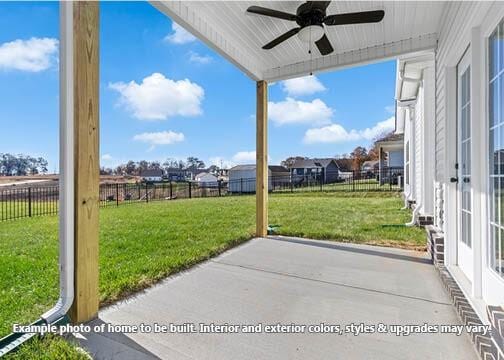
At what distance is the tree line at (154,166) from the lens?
10.7 metres

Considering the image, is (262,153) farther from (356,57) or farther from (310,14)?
(310,14)

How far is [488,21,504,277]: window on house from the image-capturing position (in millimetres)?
1757

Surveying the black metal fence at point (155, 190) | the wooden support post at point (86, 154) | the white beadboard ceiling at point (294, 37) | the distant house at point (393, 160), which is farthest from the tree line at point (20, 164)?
the distant house at point (393, 160)

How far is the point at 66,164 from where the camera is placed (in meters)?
1.83

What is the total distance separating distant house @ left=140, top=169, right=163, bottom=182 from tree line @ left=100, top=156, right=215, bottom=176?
0.15 meters

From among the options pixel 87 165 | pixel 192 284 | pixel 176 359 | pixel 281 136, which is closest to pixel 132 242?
pixel 192 284

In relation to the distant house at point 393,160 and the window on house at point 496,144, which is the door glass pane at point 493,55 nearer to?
the window on house at point 496,144

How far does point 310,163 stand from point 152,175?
69.9 feet

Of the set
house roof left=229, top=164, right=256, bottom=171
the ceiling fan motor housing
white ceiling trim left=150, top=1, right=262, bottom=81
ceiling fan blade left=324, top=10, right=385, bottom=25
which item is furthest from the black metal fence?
ceiling fan blade left=324, top=10, right=385, bottom=25

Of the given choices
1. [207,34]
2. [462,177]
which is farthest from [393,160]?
[207,34]

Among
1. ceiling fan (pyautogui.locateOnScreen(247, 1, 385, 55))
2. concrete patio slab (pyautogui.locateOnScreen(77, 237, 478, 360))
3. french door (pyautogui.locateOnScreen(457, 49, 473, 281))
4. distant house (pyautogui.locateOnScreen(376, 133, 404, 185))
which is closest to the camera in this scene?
concrete patio slab (pyautogui.locateOnScreen(77, 237, 478, 360))

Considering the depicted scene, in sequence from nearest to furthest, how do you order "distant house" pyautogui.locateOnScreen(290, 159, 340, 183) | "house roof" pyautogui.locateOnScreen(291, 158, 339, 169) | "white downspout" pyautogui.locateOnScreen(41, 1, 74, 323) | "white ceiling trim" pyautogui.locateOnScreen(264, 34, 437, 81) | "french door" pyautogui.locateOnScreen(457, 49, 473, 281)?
"white downspout" pyautogui.locateOnScreen(41, 1, 74, 323) → "french door" pyautogui.locateOnScreen(457, 49, 473, 281) → "white ceiling trim" pyautogui.locateOnScreen(264, 34, 437, 81) → "distant house" pyautogui.locateOnScreen(290, 159, 340, 183) → "house roof" pyautogui.locateOnScreen(291, 158, 339, 169)

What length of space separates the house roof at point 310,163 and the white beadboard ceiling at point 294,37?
27.6 metres

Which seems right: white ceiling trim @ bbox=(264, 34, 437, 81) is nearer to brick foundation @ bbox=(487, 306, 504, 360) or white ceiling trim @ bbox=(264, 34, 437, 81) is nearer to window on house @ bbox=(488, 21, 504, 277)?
window on house @ bbox=(488, 21, 504, 277)
